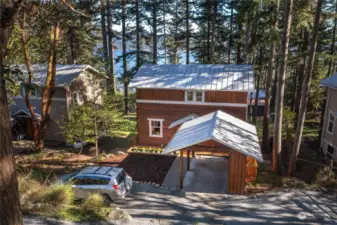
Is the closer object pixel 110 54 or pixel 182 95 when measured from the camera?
pixel 182 95

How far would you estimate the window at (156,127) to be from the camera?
64.0 feet

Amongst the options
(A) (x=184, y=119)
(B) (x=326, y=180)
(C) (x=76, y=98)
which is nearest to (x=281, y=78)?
(B) (x=326, y=180)

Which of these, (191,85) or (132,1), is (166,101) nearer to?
(191,85)

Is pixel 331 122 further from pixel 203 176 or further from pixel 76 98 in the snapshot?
pixel 76 98

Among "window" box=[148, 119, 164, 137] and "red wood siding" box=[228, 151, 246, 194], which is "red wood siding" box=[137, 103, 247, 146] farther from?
"red wood siding" box=[228, 151, 246, 194]

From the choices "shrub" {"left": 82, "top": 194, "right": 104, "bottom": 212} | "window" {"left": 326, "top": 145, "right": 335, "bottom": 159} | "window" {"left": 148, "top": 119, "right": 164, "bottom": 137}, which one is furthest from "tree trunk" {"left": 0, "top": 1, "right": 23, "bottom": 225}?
"window" {"left": 326, "top": 145, "right": 335, "bottom": 159}

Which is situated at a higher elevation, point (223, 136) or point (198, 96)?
point (198, 96)

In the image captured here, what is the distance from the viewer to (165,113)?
62.8ft

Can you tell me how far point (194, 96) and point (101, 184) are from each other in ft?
32.3

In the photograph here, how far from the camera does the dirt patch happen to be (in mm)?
14617

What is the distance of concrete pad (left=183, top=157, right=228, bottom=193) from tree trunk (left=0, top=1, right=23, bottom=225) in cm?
844

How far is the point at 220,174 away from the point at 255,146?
3.04m

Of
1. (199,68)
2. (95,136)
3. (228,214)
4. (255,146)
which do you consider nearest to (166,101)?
(199,68)

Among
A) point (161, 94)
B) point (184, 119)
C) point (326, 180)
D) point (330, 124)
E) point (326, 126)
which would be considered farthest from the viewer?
point (326, 126)
